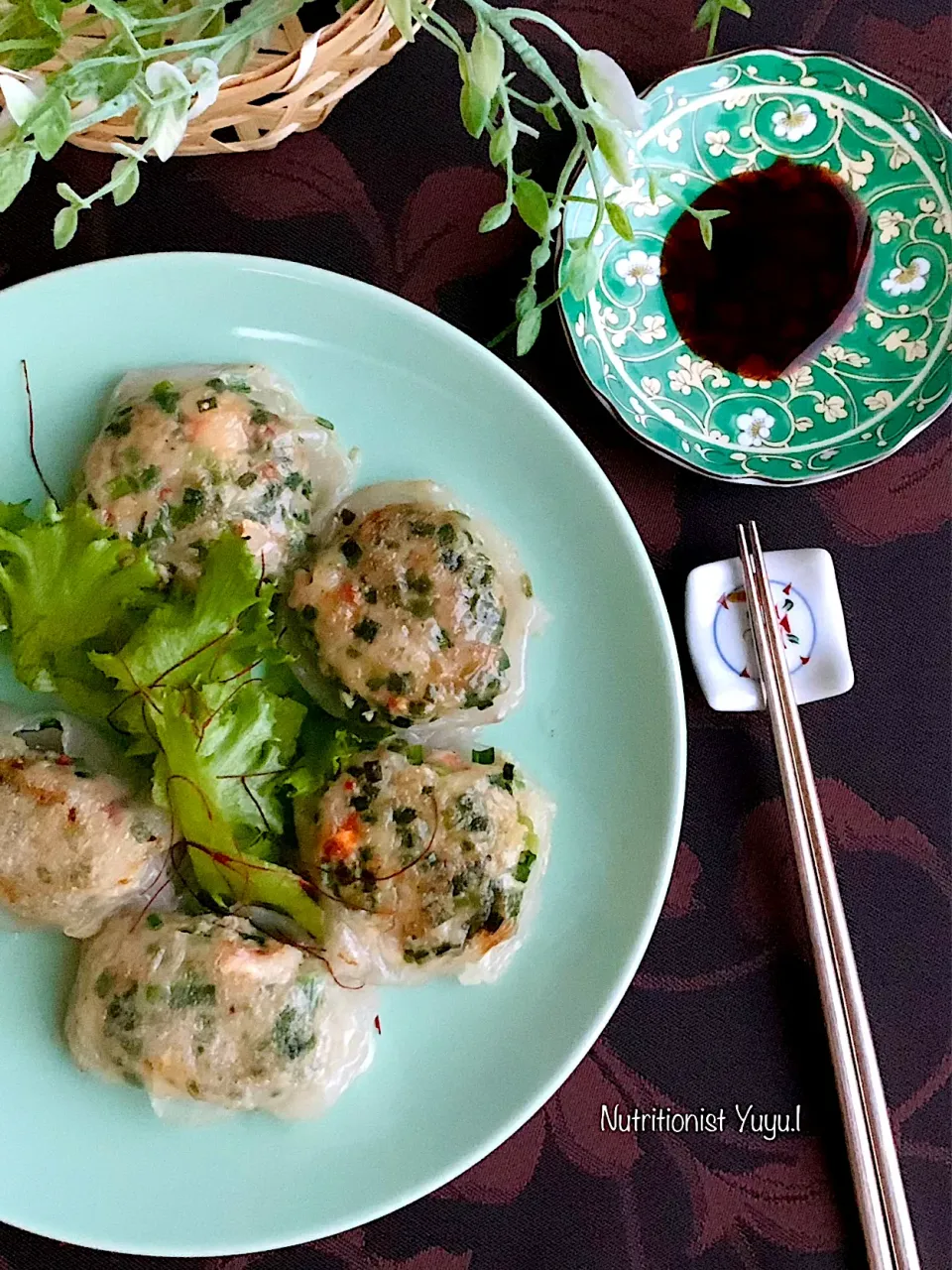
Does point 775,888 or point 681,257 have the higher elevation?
point 681,257

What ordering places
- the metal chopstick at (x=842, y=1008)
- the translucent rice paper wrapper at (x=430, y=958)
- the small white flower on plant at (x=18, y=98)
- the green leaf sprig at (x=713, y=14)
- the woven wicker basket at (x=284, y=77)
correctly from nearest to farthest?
the small white flower on plant at (x=18, y=98) → the woven wicker basket at (x=284, y=77) → the green leaf sprig at (x=713, y=14) → the translucent rice paper wrapper at (x=430, y=958) → the metal chopstick at (x=842, y=1008)

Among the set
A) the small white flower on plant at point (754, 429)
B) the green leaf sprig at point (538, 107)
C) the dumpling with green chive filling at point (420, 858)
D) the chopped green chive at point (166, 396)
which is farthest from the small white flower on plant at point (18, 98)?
the small white flower on plant at point (754, 429)

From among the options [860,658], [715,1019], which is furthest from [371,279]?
[715,1019]

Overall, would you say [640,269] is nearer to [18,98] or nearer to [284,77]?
[284,77]

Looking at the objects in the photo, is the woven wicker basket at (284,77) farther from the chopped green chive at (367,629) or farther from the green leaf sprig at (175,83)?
the chopped green chive at (367,629)

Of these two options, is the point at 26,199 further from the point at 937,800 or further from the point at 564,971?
the point at 937,800

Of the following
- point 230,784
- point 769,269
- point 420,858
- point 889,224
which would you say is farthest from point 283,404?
point 889,224

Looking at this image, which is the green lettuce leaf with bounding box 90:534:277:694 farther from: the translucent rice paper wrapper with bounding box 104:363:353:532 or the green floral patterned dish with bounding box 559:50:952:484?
the green floral patterned dish with bounding box 559:50:952:484

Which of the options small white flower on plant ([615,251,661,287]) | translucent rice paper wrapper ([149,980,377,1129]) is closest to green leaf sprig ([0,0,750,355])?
small white flower on plant ([615,251,661,287])
